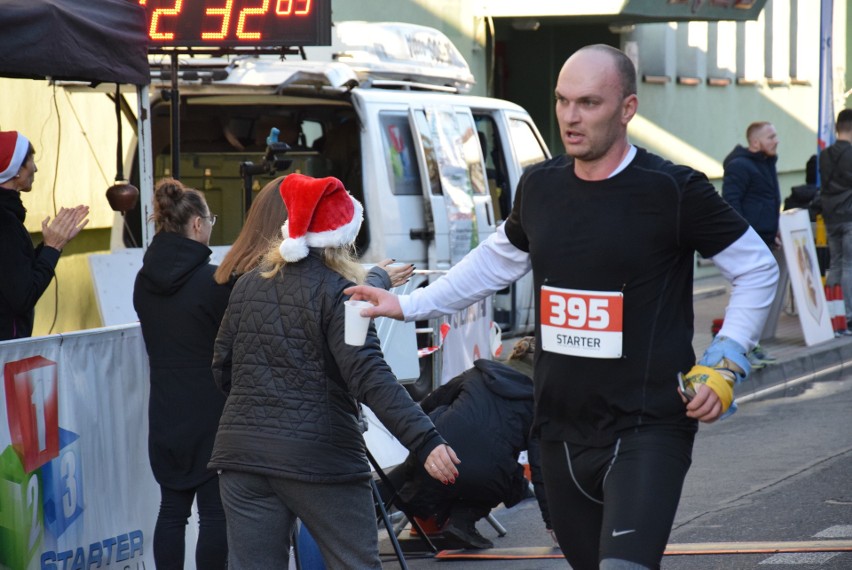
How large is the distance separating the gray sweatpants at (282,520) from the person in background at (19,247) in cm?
184

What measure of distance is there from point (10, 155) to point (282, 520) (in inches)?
99.1

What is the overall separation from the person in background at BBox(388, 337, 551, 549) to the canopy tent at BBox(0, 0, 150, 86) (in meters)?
2.24

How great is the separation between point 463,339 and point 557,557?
9.34 ft

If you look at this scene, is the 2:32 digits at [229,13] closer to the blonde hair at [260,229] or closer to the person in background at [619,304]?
the blonde hair at [260,229]

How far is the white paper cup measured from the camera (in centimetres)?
417

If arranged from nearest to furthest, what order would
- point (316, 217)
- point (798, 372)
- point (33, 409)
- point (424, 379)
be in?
point (316, 217) → point (33, 409) → point (424, 379) → point (798, 372)

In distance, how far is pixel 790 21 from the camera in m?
28.9

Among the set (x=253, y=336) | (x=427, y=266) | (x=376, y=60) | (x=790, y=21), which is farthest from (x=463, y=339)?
(x=790, y=21)

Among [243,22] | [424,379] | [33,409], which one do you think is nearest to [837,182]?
[424,379]

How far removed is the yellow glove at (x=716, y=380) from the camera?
3.83 m

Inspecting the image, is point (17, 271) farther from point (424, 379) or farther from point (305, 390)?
point (424, 379)

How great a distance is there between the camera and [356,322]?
4.18 m

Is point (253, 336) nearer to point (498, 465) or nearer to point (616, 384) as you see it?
point (616, 384)

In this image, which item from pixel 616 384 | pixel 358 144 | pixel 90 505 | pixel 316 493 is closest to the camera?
pixel 616 384
